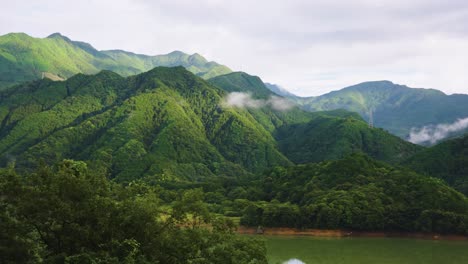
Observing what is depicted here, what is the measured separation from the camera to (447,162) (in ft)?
448

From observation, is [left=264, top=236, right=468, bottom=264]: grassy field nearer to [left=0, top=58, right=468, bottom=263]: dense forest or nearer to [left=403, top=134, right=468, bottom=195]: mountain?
[left=0, top=58, right=468, bottom=263]: dense forest

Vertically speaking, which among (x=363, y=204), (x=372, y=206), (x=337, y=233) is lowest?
(x=337, y=233)

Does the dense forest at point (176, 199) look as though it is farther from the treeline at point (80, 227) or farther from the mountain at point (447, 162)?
the mountain at point (447, 162)

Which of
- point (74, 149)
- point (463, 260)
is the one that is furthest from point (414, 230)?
point (74, 149)

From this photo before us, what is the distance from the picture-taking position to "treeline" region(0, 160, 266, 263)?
22.3 metres

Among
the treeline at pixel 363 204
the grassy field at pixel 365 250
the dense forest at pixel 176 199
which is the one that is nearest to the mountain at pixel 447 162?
the dense forest at pixel 176 199

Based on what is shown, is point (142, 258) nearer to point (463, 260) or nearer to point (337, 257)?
point (337, 257)

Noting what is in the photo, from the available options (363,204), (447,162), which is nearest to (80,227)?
(363,204)

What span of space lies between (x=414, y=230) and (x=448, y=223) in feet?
21.8

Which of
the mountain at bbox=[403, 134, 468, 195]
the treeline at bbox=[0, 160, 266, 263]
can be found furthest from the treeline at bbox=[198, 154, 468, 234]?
the treeline at bbox=[0, 160, 266, 263]

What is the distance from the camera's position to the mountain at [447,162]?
131 meters

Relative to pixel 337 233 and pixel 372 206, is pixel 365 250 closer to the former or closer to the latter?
pixel 337 233

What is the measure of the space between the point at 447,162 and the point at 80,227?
133792 mm

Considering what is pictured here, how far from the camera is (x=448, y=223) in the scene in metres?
83.9
